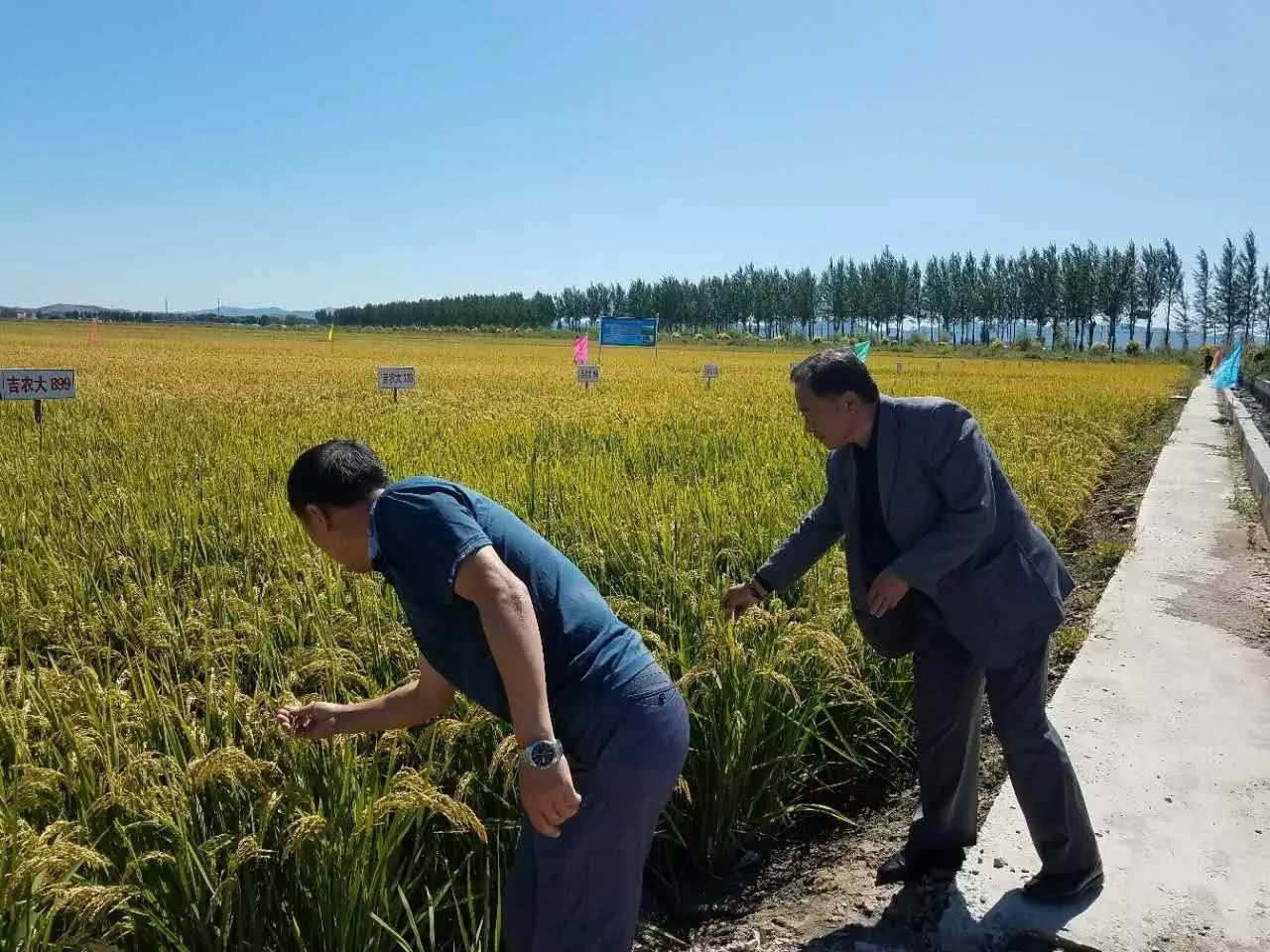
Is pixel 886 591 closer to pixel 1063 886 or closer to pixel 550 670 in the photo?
pixel 1063 886

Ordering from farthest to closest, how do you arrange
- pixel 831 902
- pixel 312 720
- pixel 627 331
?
pixel 627 331, pixel 831 902, pixel 312 720

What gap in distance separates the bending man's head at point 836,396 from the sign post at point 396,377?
1110 centimetres

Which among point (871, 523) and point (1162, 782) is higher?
point (871, 523)

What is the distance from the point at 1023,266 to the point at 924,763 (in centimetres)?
10043

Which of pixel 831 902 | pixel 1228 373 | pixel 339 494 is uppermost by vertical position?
pixel 339 494

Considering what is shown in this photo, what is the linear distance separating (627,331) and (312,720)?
23.6m

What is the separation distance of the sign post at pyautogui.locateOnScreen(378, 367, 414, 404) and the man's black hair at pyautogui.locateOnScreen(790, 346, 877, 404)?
11.1m

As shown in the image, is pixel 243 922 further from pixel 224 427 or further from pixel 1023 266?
pixel 1023 266

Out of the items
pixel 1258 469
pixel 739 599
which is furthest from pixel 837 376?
pixel 1258 469

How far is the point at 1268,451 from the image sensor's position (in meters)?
8.80

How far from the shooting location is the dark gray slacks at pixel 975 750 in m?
2.42

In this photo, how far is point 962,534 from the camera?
236cm

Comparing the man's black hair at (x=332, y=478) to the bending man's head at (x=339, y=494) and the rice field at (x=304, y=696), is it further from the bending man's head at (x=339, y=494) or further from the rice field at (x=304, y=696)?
the rice field at (x=304, y=696)

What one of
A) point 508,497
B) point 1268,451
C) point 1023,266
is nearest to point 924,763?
point 508,497
